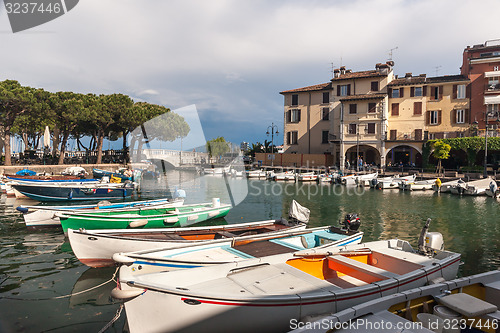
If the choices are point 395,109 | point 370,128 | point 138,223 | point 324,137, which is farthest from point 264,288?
point 324,137

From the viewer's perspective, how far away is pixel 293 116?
5675cm

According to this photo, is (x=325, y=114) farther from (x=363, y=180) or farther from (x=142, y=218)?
(x=142, y=218)

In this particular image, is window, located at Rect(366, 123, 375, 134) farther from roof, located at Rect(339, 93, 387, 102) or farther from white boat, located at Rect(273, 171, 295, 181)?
white boat, located at Rect(273, 171, 295, 181)

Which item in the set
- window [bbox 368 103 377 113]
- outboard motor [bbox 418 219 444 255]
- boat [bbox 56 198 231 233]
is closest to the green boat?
boat [bbox 56 198 231 233]

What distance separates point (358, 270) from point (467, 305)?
7.88 ft

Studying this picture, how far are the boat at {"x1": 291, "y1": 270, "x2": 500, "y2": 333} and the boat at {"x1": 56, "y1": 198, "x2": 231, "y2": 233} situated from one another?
941 centimetres

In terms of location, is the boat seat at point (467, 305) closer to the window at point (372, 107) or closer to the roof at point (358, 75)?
the window at point (372, 107)

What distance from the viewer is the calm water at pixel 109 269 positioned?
280 inches

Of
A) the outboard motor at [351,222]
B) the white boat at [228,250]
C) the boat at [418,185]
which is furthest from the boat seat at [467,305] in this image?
the boat at [418,185]

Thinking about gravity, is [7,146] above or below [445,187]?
above

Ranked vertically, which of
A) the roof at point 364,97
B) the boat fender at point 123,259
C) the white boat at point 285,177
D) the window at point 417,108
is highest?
the roof at point 364,97

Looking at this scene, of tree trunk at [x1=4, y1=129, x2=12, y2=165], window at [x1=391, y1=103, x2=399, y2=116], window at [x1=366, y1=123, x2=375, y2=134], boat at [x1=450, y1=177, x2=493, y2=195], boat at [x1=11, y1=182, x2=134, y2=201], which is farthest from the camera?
window at [x1=391, y1=103, x2=399, y2=116]

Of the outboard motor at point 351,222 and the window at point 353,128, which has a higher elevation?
the window at point 353,128

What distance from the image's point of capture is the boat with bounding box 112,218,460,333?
531 centimetres
